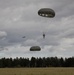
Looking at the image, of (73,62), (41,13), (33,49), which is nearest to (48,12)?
(41,13)

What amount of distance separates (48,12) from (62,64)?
157215 millimetres

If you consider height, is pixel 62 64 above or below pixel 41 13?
above

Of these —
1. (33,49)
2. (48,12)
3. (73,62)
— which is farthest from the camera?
(73,62)

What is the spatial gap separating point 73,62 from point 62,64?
13.2 metres

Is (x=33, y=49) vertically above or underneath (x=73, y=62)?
underneath

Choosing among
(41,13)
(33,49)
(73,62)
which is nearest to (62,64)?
(73,62)

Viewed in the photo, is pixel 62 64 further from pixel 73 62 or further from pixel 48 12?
pixel 48 12

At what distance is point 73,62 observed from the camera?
616 feet

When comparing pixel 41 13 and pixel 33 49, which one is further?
pixel 33 49

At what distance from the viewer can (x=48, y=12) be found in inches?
1748

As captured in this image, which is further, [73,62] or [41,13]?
[73,62]

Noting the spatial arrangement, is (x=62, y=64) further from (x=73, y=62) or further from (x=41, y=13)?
(x=41, y=13)

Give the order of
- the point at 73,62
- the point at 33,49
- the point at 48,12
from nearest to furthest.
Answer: the point at 48,12 < the point at 33,49 < the point at 73,62

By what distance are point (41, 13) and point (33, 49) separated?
2404 cm
